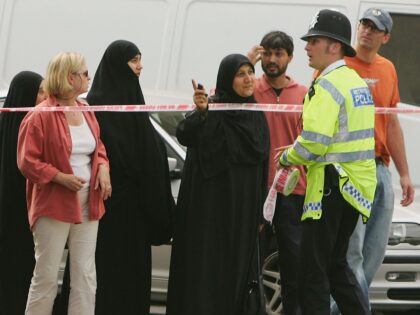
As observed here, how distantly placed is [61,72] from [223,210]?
130 centimetres

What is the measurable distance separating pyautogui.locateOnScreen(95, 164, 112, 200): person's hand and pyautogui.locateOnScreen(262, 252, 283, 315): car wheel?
5.16 ft

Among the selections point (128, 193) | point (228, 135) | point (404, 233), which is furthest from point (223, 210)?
point (404, 233)

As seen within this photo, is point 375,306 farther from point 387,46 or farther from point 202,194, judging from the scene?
point 387,46

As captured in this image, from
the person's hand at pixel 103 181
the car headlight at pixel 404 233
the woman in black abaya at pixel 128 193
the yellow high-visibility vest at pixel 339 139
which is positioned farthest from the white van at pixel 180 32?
the person's hand at pixel 103 181

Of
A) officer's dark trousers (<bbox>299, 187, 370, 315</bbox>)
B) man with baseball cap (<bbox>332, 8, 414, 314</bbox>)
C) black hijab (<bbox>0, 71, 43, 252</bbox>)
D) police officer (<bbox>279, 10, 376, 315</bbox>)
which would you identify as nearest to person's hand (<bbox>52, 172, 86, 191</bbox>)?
black hijab (<bbox>0, 71, 43, 252</bbox>)

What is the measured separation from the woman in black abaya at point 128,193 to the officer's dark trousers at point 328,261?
1.13 meters

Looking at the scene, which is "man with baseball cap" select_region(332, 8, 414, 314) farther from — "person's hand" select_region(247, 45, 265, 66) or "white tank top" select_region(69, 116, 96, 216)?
"white tank top" select_region(69, 116, 96, 216)

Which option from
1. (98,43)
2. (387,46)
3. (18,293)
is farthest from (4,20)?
(18,293)

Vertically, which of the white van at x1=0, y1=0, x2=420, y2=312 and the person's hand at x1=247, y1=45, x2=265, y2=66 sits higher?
the white van at x1=0, y1=0, x2=420, y2=312

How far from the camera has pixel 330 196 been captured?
7.09 metres

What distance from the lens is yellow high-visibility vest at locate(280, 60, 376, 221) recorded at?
273 inches

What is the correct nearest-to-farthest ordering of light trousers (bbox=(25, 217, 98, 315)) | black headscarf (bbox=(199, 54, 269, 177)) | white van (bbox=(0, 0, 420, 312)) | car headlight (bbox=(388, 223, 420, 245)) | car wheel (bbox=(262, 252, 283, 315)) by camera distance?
1. light trousers (bbox=(25, 217, 98, 315))
2. black headscarf (bbox=(199, 54, 269, 177))
3. car wheel (bbox=(262, 252, 283, 315))
4. car headlight (bbox=(388, 223, 420, 245))
5. white van (bbox=(0, 0, 420, 312))

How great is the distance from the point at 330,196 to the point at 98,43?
5.01m

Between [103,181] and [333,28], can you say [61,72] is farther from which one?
[333,28]
